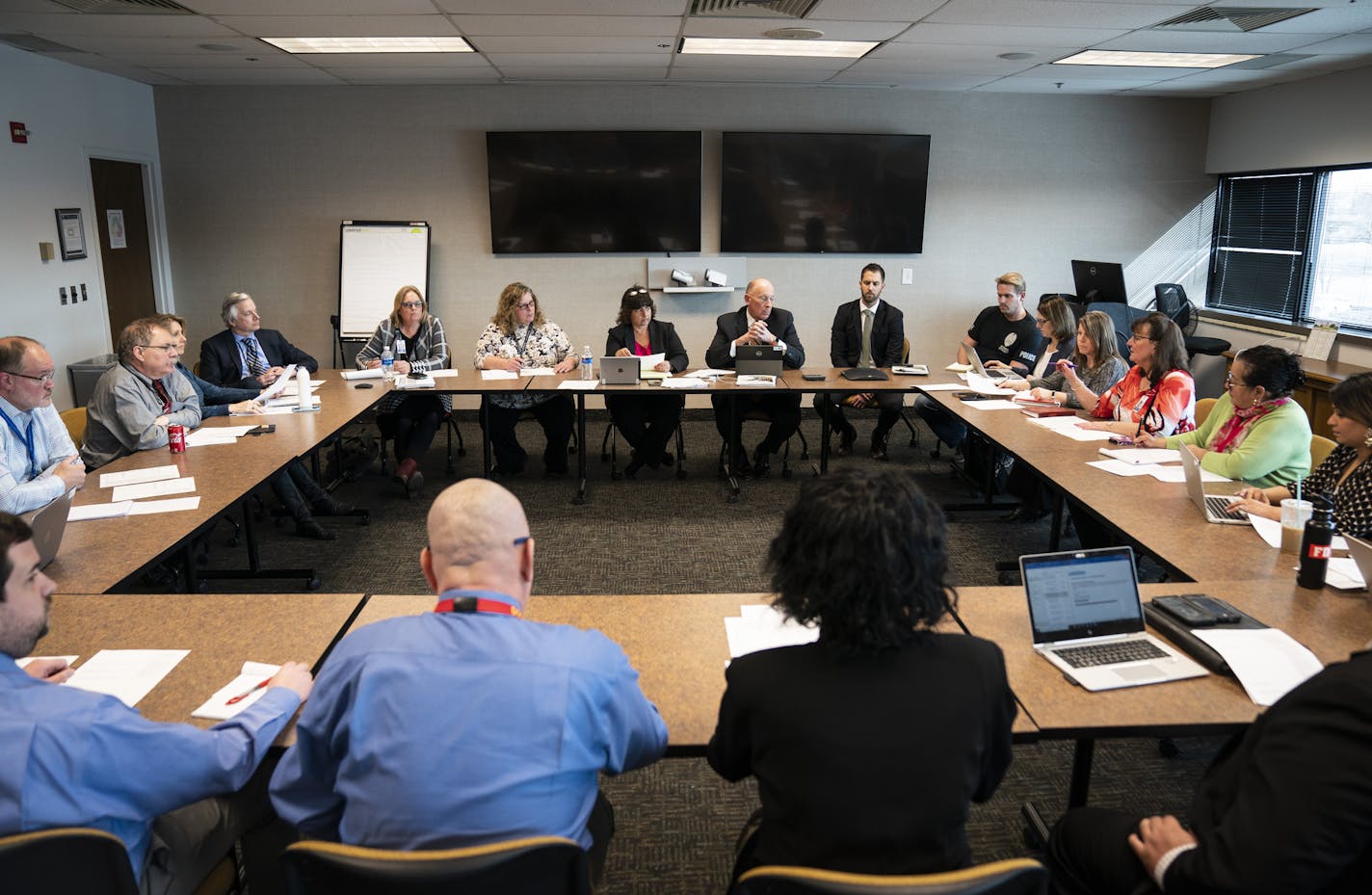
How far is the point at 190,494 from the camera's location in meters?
3.12

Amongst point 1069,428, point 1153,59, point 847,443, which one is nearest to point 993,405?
point 1069,428

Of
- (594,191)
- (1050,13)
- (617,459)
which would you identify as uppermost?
(1050,13)

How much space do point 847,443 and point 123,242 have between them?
544 centimetres

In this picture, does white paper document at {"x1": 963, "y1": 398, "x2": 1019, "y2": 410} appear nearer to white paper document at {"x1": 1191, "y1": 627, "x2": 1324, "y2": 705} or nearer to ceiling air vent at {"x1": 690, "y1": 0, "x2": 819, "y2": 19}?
ceiling air vent at {"x1": 690, "y1": 0, "x2": 819, "y2": 19}

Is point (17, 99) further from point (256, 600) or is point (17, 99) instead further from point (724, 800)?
point (724, 800)

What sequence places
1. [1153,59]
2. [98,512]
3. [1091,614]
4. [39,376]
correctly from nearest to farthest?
[1091,614]
[98,512]
[39,376]
[1153,59]

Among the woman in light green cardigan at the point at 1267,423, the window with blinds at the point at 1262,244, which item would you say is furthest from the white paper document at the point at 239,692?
the window with blinds at the point at 1262,244

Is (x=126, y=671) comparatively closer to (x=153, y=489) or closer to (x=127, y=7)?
(x=153, y=489)

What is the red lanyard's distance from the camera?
145cm

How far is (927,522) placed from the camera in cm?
141

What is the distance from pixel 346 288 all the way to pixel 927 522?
6.56m

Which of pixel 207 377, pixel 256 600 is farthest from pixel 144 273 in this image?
pixel 256 600

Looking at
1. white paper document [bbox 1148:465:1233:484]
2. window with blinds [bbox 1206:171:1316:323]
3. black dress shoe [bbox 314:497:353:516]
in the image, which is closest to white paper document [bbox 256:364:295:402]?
black dress shoe [bbox 314:497:353:516]

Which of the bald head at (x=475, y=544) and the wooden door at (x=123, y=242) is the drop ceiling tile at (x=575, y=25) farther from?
the bald head at (x=475, y=544)
